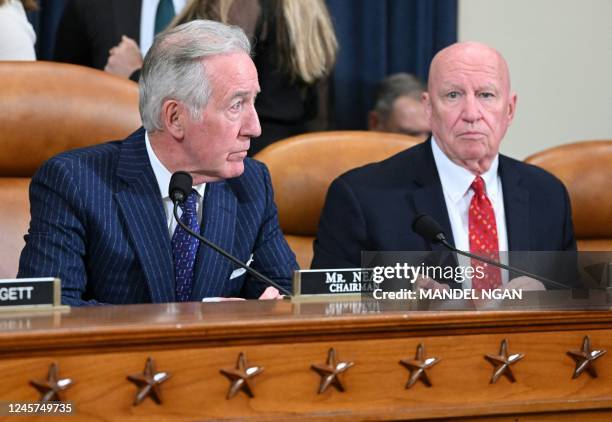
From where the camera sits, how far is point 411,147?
8.89ft

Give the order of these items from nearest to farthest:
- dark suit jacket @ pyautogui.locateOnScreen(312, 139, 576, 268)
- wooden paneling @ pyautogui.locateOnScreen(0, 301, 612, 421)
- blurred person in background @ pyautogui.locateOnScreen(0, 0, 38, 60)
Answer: wooden paneling @ pyautogui.locateOnScreen(0, 301, 612, 421)
dark suit jacket @ pyautogui.locateOnScreen(312, 139, 576, 268)
blurred person in background @ pyautogui.locateOnScreen(0, 0, 38, 60)

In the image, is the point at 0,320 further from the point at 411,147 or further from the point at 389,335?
the point at 411,147

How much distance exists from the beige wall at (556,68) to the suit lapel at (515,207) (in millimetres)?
1875

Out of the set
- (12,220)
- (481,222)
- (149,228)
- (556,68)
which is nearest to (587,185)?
(481,222)

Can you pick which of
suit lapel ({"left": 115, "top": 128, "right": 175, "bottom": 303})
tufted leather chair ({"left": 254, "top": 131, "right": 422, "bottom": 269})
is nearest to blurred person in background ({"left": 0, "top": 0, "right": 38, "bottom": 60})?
tufted leather chair ({"left": 254, "top": 131, "right": 422, "bottom": 269})

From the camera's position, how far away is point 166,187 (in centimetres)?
221

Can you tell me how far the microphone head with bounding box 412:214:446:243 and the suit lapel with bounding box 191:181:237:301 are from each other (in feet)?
1.39

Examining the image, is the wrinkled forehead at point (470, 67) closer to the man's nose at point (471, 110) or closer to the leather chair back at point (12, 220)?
the man's nose at point (471, 110)

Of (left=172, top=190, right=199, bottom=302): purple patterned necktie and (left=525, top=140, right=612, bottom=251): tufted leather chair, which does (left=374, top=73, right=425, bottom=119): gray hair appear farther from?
(left=172, top=190, right=199, bottom=302): purple patterned necktie

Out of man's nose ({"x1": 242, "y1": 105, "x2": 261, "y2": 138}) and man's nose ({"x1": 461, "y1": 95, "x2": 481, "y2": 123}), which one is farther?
man's nose ({"x1": 461, "y1": 95, "x2": 481, "y2": 123})

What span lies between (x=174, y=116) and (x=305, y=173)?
1.97 feet

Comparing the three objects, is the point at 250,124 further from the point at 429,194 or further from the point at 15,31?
the point at 15,31

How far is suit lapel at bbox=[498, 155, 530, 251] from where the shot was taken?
2559 mm

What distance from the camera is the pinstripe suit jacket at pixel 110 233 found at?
81.8 inches
